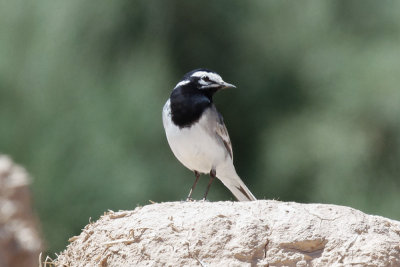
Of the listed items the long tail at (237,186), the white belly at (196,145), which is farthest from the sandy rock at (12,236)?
the long tail at (237,186)

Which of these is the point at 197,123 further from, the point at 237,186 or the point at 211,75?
the point at 237,186

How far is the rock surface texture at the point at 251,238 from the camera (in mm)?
3948

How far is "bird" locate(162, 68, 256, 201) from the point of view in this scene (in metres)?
6.00

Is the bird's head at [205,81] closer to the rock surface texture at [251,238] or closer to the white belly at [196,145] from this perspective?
the white belly at [196,145]

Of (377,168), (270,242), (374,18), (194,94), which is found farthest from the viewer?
(374,18)

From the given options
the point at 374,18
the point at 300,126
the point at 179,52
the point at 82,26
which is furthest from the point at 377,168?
the point at 82,26

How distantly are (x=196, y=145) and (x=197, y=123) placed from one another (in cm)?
16

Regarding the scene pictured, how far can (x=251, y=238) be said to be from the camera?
3.96 meters

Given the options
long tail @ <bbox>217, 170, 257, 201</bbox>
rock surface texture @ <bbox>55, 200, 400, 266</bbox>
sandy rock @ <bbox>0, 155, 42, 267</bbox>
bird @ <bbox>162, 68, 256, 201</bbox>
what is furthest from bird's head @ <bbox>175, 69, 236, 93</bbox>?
sandy rock @ <bbox>0, 155, 42, 267</bbox>

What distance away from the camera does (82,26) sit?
831 cm

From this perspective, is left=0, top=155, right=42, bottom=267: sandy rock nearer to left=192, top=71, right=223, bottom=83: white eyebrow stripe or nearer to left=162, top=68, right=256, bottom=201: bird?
left=162, top=68, right=256, bottom=201: bird

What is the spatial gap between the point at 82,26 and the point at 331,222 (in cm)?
484

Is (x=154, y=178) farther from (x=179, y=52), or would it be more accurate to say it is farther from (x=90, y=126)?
(x=179, y=52)

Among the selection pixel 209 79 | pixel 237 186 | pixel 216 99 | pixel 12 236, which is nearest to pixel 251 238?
pixel 12 236
